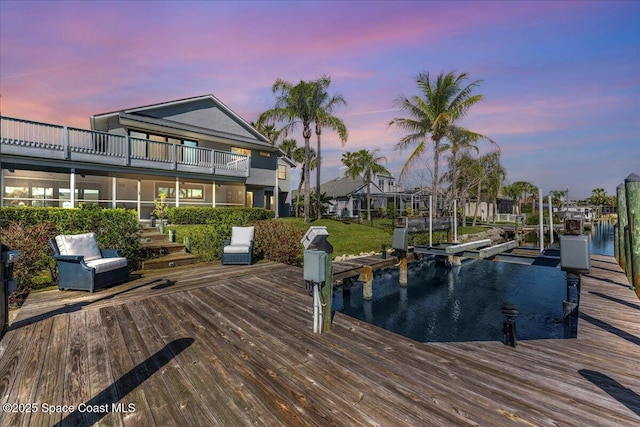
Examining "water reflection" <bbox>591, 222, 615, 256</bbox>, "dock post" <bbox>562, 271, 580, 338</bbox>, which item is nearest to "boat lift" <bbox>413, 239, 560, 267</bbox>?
"dock post" <bbox>562, 271, 580, 338</bbox>

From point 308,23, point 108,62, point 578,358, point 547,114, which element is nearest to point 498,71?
point 547,114

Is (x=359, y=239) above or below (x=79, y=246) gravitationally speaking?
below

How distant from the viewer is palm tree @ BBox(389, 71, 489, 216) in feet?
61.9

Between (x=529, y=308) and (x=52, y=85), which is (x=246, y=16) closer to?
(x=52, y=85)

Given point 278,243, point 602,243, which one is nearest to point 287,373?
point 278,243

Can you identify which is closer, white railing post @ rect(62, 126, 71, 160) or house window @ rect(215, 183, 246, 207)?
white railing post @ rect(62, 126, 71, 160)

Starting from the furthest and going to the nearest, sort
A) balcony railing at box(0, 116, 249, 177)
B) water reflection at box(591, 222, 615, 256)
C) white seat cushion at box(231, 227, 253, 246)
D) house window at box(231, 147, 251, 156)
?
house window at box(231, 147, 251, 156) → water reflection at box(591, 222, 615, 256) → balcony railing at box(0, 116, 249, 177) → white seat cushion at box(231, 227, 253, 246)

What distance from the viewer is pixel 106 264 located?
19.5 feet

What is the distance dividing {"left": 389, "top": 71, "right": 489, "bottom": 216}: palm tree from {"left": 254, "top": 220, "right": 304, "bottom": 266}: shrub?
1343 cm

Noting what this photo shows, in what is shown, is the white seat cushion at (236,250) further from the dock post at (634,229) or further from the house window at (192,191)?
the house window at (192,191)

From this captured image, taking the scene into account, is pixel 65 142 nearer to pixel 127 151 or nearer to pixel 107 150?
pixel 107 150

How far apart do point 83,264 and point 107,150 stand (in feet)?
38.6

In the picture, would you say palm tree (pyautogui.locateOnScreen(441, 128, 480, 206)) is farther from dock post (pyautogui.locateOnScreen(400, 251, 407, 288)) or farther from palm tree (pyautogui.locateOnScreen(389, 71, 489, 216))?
dock post (pyautogui.locateOnScreen(400, 251, 407, 288))

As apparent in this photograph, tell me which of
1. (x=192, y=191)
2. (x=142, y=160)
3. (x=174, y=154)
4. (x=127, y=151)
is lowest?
(x=192, y=191)
